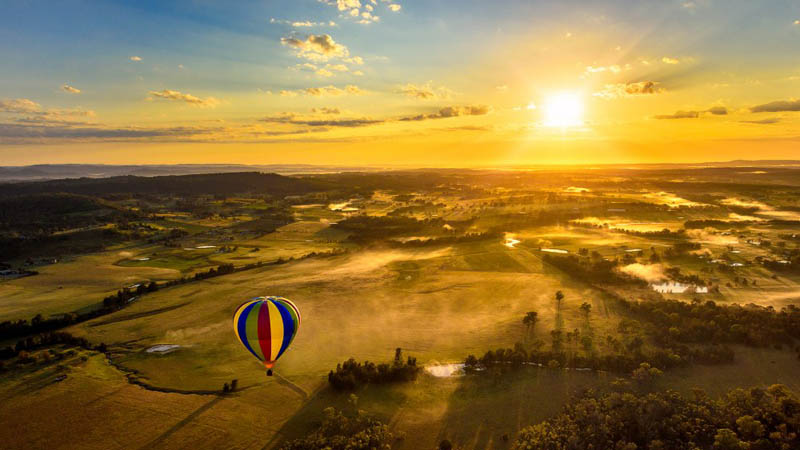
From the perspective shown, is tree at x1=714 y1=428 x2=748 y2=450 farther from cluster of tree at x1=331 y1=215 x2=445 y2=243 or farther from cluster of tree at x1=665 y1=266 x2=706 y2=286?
cluster of tree at x1=331 y1=215 x2=445 y2=243

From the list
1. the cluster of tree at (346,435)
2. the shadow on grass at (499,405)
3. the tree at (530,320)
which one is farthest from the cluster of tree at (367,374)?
the tree at (530,320)

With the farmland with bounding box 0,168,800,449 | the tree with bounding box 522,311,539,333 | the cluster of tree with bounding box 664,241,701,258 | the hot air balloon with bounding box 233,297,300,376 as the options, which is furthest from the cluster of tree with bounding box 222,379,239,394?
the cluster of tree with bounding box 664,241,701,258

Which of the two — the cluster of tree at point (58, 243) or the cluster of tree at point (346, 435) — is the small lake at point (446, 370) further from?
the cluster of tree at point (58, 243)

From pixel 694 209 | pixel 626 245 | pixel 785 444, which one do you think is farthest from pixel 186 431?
pixel 694 209

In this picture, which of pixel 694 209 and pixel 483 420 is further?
pixel 694 209

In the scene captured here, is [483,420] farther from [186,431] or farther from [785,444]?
[186,431]
